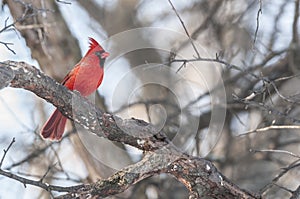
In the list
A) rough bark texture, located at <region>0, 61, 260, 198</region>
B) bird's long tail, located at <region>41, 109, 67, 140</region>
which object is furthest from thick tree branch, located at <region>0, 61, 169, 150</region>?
bird's long tail, located at <region>41, 109, 67, 140</region>

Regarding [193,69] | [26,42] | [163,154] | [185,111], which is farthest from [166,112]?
[163,154]

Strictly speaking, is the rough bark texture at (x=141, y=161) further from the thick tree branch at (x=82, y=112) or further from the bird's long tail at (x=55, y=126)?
the bird's long tail at (x=55, y=126)

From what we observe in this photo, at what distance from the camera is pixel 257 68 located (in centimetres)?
517

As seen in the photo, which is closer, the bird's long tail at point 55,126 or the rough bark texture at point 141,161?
the rough bark texture at point 141,161

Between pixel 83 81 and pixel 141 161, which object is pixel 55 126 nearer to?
pixel 83 81

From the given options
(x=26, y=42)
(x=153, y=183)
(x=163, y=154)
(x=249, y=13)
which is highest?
(x=249, y=13)

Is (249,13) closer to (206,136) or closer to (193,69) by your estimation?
(193,69)

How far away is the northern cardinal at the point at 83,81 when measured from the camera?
315cm

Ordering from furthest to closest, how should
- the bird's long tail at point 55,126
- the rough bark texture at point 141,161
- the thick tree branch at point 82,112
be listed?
the bird's long tail at point 55,126, the rough bark texture at point 141,161, the thick tree branch at point 82,112

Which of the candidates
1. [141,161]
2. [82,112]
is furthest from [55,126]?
[141,161]

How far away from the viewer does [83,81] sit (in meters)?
3.21

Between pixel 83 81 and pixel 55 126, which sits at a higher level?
pixel 83 81

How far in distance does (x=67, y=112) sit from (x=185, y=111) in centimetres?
251

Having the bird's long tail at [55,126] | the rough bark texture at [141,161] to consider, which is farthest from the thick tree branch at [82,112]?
the bird's long tail at [55,126]
